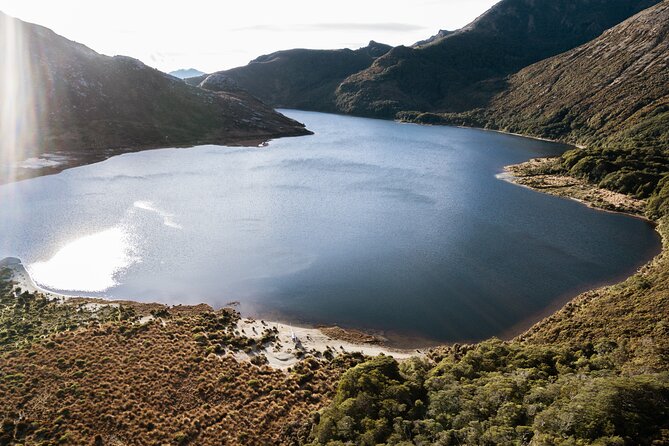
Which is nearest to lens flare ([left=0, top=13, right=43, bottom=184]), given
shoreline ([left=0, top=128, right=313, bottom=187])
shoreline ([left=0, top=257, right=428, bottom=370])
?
shoreline ([left=0, top=128, right=313, bottom=187])

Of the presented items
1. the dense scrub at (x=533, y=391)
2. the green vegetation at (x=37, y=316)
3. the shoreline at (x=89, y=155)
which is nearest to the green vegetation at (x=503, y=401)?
the dense scrub at (x=533, y=391)

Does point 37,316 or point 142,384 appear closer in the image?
point 142,384

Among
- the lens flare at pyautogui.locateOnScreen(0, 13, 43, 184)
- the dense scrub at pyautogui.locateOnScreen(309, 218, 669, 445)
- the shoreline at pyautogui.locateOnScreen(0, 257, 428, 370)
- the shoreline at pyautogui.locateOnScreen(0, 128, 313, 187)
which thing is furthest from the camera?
the lens flare at pyautogui.locateOnScreen(0, 13, 43, 184)

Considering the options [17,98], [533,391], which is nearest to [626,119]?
[533,391]

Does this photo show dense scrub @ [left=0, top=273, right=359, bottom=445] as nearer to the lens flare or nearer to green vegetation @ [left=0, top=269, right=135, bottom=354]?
green vegetation @ [left=0, top=269, right=135, bottom=354]

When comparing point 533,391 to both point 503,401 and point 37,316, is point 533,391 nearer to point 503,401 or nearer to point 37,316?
point 503,401

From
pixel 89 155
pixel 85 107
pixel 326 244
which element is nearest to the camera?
pixel 326 244
